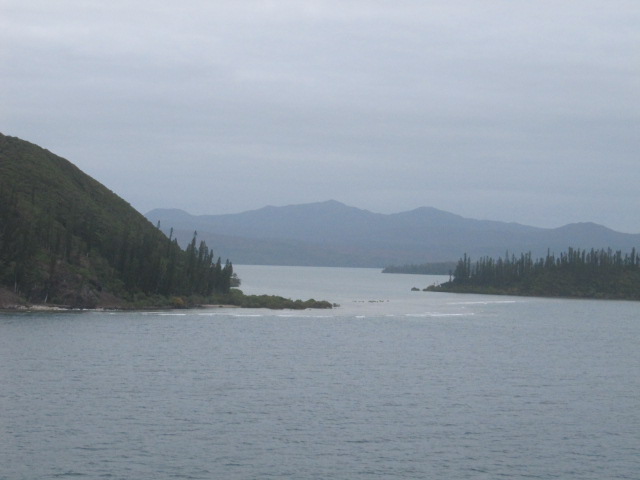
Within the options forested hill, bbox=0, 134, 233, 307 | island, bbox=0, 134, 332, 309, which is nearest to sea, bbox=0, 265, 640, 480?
island, bbox=0, 134, 332, 309

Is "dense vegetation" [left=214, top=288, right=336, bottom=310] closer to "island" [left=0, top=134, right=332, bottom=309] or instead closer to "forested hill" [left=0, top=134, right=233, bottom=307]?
"island" [left=0, top=134, right=332, bottom=309]

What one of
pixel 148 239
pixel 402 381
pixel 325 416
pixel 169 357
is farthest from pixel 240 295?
pixel 325 416

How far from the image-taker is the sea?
1560 inches

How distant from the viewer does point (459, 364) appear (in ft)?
250

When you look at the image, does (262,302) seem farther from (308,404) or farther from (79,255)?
(308,404)

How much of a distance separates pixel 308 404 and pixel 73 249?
88292mm

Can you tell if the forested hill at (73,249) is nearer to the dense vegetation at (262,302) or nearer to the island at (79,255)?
the island at (79,255)

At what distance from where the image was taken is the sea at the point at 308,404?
39.6m

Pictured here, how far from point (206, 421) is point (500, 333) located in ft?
226

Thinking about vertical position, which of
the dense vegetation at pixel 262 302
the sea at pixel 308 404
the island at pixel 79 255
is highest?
the island at pixel 79 255

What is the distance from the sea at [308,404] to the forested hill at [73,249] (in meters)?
20.2

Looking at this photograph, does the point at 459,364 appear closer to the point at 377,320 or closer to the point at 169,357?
the point at 169,357

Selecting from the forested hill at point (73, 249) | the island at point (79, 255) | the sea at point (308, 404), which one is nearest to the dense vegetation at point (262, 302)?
the island at point (79, 255)

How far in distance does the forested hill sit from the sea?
66.2 ft
